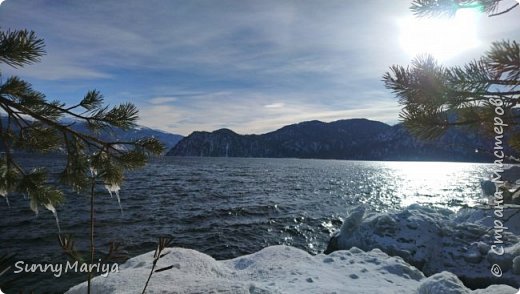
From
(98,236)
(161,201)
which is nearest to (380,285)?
(98,236)

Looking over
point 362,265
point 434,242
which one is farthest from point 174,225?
point 434,242

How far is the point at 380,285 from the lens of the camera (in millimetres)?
9391

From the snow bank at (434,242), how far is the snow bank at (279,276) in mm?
3862

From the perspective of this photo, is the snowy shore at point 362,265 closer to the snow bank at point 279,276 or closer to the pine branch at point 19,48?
the snow bank at point 279,276

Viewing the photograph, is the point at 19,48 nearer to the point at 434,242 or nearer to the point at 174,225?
the point at 434,242

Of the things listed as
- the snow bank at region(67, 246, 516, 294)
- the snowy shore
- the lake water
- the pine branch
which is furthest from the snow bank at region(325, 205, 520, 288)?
the pine branch

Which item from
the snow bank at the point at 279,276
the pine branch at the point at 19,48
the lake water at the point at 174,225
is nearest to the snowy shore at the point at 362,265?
the snow bank at the point at 279,276

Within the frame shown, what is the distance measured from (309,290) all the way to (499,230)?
4.85 meters

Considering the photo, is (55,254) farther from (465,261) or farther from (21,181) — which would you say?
(465,261)

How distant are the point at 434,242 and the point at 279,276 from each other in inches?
411

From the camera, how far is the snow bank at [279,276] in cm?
746

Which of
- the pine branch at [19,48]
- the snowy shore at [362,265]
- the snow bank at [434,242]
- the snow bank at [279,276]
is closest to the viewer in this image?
the pine branch at [19,48]

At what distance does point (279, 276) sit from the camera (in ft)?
32.2

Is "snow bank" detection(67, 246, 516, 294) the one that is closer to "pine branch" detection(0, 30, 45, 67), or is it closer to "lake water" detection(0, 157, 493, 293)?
"pine branch" detection(0, 30, 45, 67)
